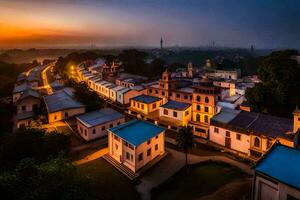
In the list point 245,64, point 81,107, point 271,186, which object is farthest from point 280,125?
point 245,64

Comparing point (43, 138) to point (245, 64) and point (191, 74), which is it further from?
point (245, 64)

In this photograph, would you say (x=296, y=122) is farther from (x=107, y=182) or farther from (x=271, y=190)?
(x=107, y=182)

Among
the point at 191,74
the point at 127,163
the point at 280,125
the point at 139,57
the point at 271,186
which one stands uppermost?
the point at 139,57

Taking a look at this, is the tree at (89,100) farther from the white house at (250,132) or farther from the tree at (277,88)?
the tree at (277,88)

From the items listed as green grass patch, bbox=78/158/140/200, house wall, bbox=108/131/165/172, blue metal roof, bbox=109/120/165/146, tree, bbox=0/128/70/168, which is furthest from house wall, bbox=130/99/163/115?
tree, bbox=0/128/70/168

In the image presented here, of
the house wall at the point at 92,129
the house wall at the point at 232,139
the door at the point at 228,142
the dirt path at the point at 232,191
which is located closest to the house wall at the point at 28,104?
the house wall at the point at 92,129

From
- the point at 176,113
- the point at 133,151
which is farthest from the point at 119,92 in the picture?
the point at 133,151

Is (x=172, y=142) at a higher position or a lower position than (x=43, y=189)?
lower
